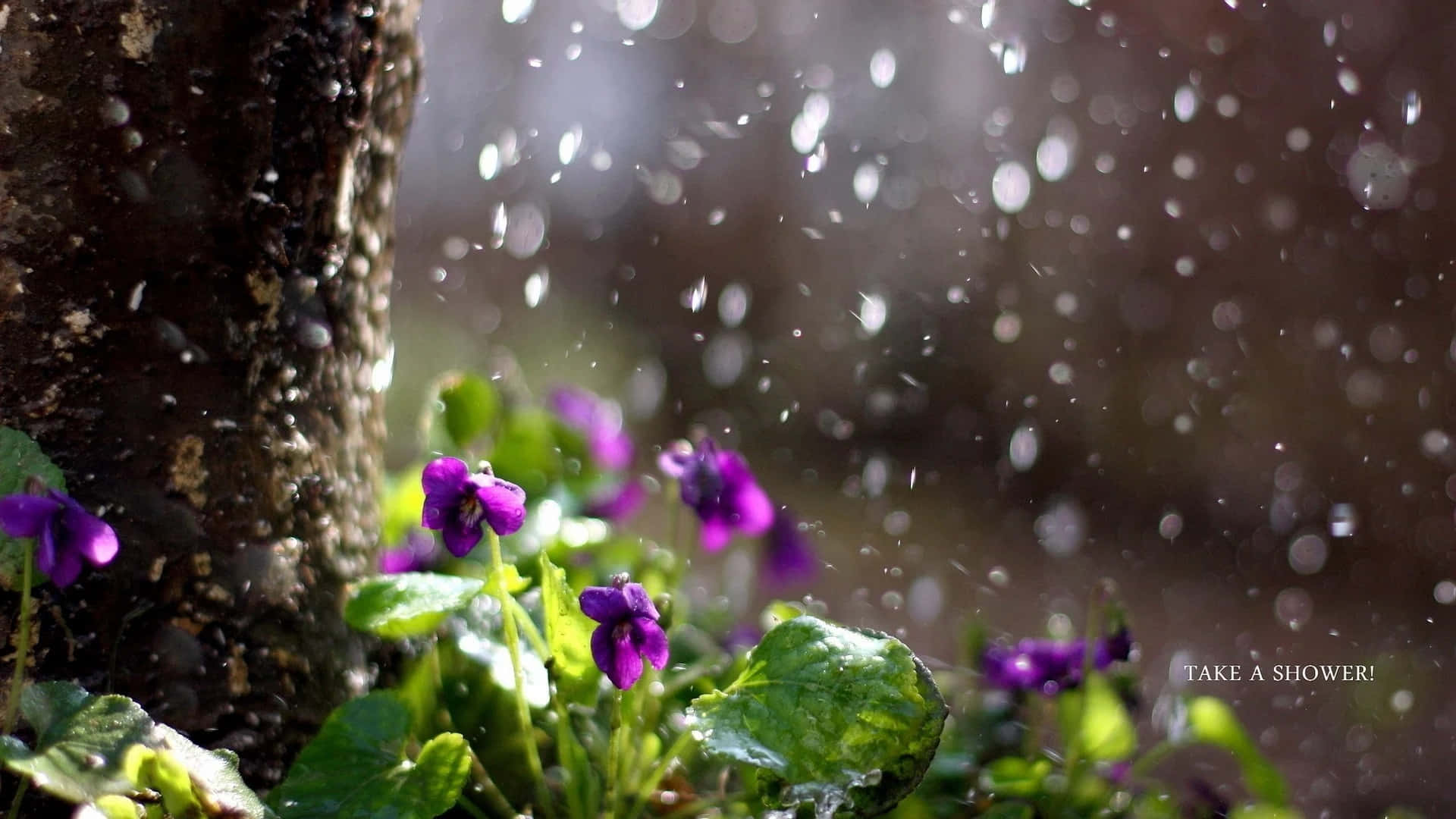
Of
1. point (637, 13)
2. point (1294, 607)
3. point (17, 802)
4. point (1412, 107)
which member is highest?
point (637, 13)

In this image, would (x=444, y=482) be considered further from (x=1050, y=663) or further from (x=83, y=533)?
(x=1050, y=663)

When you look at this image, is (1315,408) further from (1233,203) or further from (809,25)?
(809,25)

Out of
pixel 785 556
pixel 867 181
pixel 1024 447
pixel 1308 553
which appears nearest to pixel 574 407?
pixel 785 556

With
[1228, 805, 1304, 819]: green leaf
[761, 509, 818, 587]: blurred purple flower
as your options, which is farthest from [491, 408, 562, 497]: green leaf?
[1228, 805, 1304, 819]: green leaf

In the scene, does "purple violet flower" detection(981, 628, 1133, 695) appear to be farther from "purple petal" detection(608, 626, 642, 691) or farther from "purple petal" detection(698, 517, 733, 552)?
"purple petal" detection(608, 626, 642, 691)

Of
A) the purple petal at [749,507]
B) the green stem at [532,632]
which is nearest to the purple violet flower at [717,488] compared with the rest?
the purple petal at [749,507]

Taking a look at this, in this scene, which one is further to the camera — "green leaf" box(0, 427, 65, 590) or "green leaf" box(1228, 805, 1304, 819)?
"green leaf" box(1228, 805, 1304, 819)

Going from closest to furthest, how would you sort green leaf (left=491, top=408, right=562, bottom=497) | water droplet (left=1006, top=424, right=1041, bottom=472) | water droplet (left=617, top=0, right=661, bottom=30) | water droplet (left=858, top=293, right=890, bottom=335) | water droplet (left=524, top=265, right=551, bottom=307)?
green leaf (left=491, top=408, right=562, bottom=497), water droplet (left=1006, top=424, right=1041, bottom=472), water droplet (left=858, top=293, right=890, bottom=335), water droplet (left=617, top=0, right=661, bottom=30), water droplet (left=524, top=265, right=551, bottom=307)
